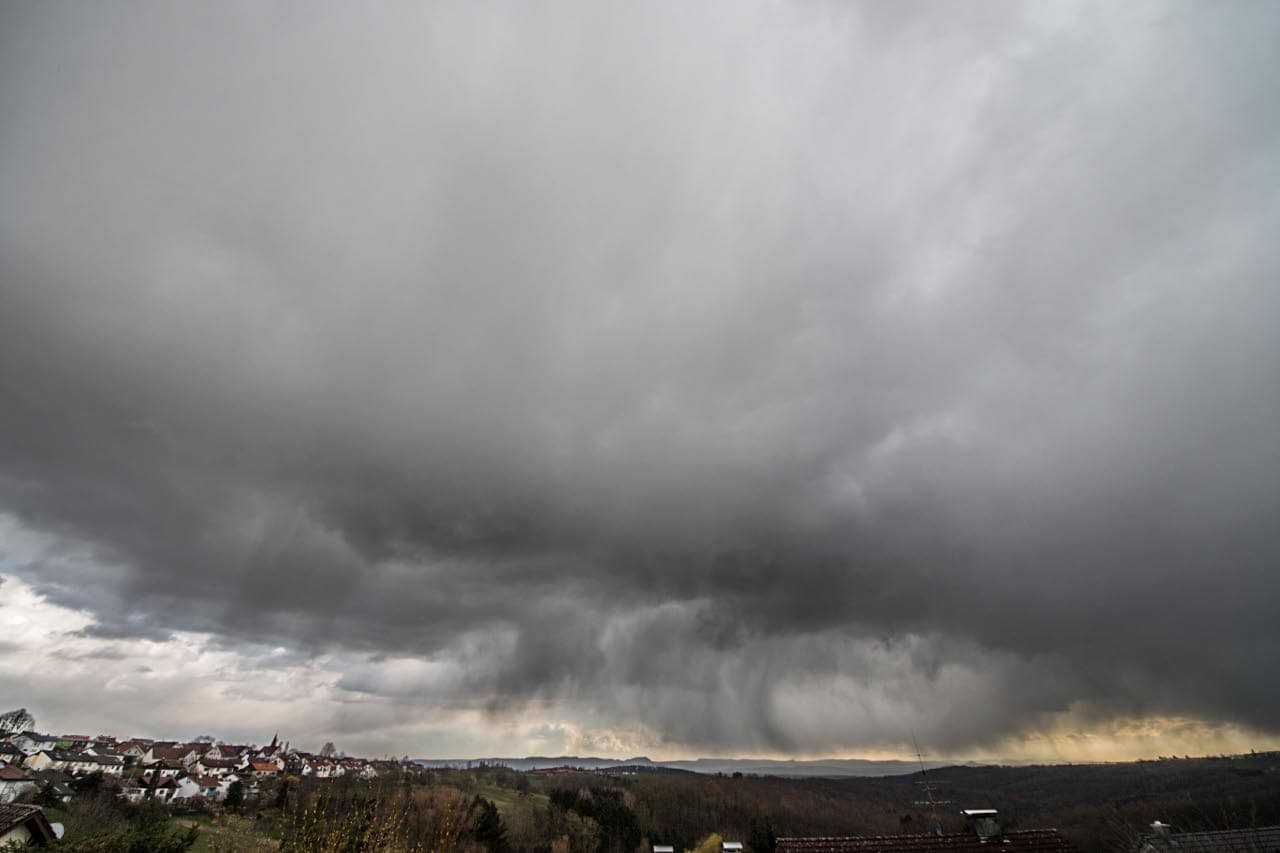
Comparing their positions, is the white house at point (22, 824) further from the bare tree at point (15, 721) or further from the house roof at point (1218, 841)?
the bare tree at point (15, 721)

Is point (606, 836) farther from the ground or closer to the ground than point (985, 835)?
closer to the ground

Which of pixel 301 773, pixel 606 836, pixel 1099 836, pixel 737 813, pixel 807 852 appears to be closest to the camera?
pixel 807 852

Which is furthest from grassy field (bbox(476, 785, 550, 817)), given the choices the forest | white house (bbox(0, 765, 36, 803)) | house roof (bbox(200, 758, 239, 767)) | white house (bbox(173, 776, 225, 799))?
house roof (bbox(200, 758, 239, 767))

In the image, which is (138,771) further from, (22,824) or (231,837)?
(231,837)

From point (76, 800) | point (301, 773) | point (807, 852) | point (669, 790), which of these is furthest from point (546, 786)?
point (807, 852)

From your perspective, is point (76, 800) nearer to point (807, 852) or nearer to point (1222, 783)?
point (807, 852)

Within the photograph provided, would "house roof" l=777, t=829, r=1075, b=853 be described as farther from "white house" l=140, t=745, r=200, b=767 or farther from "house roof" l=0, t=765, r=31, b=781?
"white house" l=140, t=745, r=200, b=767

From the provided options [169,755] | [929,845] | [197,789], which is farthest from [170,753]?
[929,845]

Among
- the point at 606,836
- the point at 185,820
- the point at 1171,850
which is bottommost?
the point at 606,836
